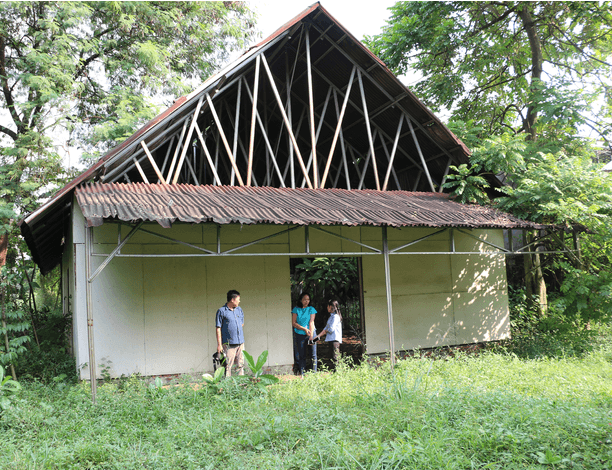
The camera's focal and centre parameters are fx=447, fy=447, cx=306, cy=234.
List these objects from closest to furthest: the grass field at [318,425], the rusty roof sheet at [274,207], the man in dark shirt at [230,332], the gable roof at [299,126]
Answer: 1. the grass field at [318,425]
2. the rusty roof sheet at [274,207]
3. the man in dark shirt at [230,332]
4. the gable roof at [299,126]

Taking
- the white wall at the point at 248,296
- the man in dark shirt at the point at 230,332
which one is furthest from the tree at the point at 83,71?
the man in dark shirt at the point at 230,332

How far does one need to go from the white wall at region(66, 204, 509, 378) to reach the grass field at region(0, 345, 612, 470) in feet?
3.14

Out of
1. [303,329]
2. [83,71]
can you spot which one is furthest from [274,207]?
[83,71]

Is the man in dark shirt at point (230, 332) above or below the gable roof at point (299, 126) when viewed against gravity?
below

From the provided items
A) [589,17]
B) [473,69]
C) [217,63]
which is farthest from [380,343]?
[217,63]

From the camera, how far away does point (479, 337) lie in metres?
9.89

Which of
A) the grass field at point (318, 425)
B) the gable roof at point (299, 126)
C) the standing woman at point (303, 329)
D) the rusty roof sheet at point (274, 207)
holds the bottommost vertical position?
the grass field at point (318, 425)

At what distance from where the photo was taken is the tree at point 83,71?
1241 centimetres

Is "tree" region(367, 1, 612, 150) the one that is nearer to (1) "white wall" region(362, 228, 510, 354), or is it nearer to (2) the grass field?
(1) "white wall" region(362, 228, 510, 354)

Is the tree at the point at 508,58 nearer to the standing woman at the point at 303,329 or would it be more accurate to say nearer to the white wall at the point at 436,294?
the white wall at the point at 436,294

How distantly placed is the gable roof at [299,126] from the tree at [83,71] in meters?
2.46

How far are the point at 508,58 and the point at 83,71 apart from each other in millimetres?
13927

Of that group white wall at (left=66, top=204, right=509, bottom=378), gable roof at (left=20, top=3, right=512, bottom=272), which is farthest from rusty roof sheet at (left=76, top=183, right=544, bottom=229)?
white wall at (left=66, top=204, right=509, bottom=378)

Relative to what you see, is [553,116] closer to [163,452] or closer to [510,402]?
[510,402]
